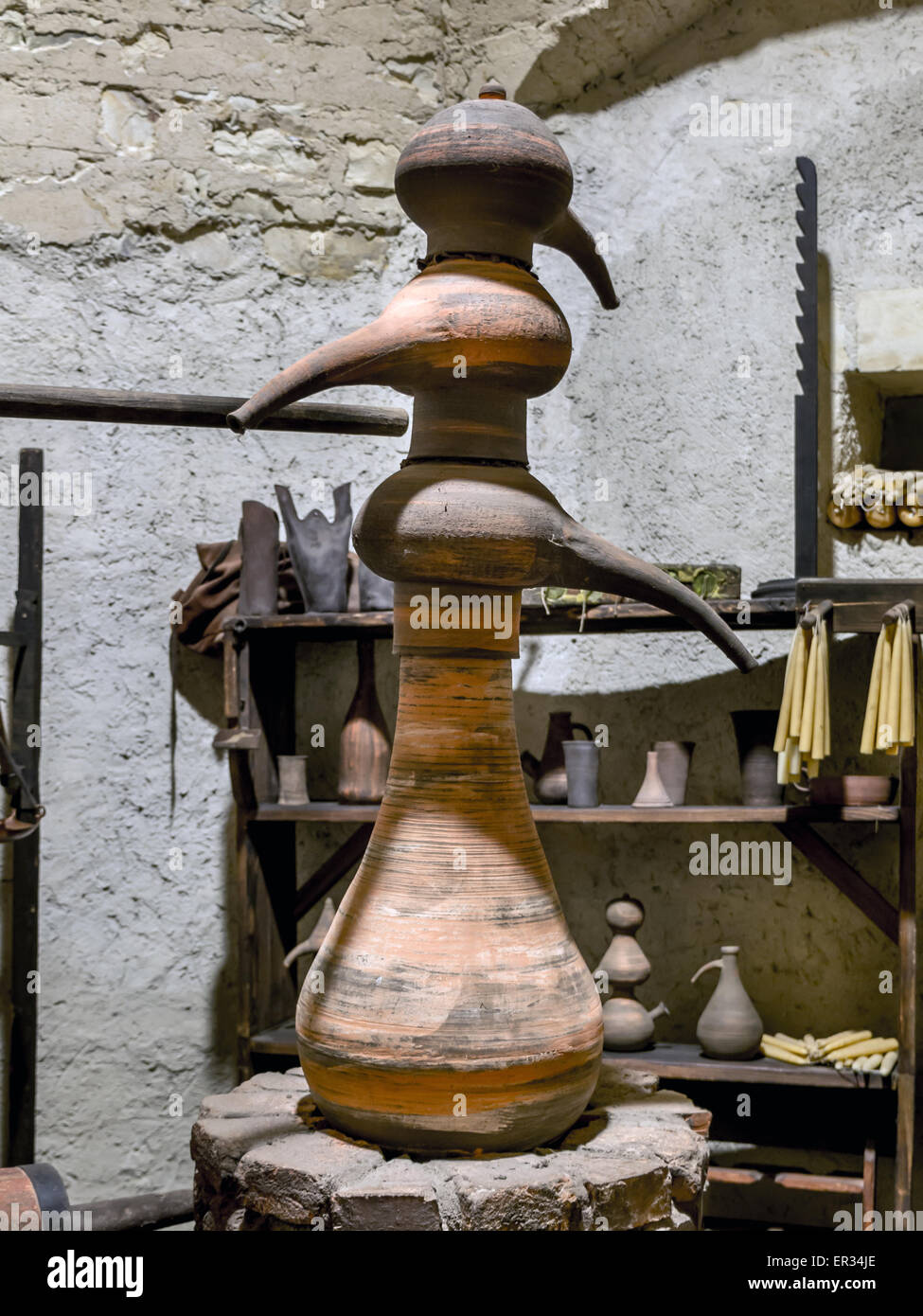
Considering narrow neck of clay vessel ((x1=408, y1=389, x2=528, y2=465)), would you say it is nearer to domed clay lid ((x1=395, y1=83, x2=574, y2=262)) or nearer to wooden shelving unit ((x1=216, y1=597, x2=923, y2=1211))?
domed clay lid ((x1=395, y1=83, x2=574, y2=262))

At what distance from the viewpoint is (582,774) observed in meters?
3.23

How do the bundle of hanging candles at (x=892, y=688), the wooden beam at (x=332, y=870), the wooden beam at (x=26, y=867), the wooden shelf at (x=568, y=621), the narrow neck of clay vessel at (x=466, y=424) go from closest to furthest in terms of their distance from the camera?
the narrow neck of clay vessel at (x=466, y=424)
the bundle of hanging candles at (x=892, y=688)
the wooden shelf at (x=568, y=621)
the wooden beam at (x=26, y=867)
the wooden beam at (x=332, y=870)

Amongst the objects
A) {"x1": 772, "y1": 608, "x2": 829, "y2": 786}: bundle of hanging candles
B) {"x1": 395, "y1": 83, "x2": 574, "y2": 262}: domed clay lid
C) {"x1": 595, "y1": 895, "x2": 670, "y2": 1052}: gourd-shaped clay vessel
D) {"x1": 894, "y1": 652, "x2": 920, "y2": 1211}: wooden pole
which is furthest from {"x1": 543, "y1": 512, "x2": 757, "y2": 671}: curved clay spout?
{"x1": 595, "y1": 895, "x2": 670, "y2": 1052}: gourd-shaped clay vessel

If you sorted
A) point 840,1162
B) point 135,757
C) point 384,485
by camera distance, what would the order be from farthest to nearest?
point 135,757 < point 840,1162 < point 384,485

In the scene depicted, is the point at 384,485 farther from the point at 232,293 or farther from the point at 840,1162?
the point at 840,1162

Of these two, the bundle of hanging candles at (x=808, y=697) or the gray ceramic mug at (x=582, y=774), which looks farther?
the gray ceramic mug at (x=582, y=774)

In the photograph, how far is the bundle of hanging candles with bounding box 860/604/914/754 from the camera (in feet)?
9.26

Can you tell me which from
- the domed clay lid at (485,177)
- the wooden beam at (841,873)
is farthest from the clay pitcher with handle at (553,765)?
the domed clay lid at (485,177)

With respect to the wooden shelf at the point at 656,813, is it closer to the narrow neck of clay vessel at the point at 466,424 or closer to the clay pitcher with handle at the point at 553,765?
the clay pitcher with handle at the point at 553,765

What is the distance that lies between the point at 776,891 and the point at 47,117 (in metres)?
3.01

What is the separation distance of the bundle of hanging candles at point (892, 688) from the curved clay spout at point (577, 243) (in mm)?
1276

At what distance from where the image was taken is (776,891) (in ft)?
11.1

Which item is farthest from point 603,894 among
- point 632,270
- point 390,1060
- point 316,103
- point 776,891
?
point 316,103

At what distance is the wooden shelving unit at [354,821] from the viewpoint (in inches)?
115
